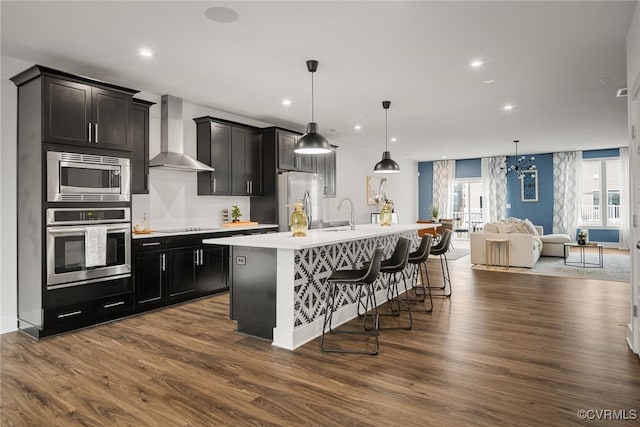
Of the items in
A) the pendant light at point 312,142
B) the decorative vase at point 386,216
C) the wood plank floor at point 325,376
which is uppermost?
the pendant light at point 312,142

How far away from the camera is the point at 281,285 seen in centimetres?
343

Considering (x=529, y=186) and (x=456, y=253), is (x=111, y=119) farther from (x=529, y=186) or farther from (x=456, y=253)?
(x=529, y=186)

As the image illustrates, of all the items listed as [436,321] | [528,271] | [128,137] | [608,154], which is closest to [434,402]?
[436,321]

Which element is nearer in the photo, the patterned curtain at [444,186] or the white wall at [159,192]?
the white wall at [159,192]

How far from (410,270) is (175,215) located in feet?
11.4

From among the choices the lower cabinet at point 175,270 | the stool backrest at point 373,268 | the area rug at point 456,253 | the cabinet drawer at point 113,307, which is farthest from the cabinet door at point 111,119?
the area rug at point 456,253

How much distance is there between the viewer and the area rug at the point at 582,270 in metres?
6.64

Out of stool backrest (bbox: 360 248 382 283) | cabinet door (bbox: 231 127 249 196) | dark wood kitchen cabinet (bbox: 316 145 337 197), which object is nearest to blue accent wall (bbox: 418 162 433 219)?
dark wood kitchen cabinet (bbox: 316 145 337 197)

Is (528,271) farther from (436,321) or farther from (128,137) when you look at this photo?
(128,137)

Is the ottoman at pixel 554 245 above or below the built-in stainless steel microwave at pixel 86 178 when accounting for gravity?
below

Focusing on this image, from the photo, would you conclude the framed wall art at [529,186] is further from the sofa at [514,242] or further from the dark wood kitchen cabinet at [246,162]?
the dark wood kitchen cabinet at [246,162]

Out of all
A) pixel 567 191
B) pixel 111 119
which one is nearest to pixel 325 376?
pixel 111 119

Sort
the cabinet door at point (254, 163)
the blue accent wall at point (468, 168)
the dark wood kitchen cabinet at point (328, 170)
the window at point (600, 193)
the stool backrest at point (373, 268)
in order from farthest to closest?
the blue accent wall at point (468, 168) < the window at point (600, 193) < the dark wood kitchen cabinet at point (328, 170) < the cabinet door at point (254, 163) < the stool backrest at point (373, 268)

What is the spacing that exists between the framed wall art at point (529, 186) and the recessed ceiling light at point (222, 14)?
10955 mm
